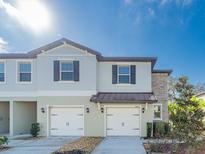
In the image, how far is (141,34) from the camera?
66.3ft

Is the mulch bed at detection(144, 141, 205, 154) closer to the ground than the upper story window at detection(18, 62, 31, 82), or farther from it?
closer to the ground

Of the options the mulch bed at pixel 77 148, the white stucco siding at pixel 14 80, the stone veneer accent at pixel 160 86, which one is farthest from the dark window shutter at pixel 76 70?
the stone veneer accent at pixel 160 86

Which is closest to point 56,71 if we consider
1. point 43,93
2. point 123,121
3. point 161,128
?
point 43,93

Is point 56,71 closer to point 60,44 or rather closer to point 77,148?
point 60,44

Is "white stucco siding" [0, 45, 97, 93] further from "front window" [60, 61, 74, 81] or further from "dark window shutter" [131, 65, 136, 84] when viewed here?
"dark window shutter" [131, 65, 136, 84]

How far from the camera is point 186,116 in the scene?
13828mm

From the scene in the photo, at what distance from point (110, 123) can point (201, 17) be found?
9.87 meters

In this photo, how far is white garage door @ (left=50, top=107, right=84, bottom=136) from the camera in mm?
19078

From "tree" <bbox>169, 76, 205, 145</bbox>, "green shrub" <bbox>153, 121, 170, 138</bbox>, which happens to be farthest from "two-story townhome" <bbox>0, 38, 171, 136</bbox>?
"tree" <bbox>169, 76, 205, 145</bbox>

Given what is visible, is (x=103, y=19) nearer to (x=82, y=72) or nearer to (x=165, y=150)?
(x=82, y=72)

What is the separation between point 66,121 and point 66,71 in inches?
149

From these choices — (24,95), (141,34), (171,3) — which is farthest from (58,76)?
(171,3)

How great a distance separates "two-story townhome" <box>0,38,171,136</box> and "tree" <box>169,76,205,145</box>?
13.4ft

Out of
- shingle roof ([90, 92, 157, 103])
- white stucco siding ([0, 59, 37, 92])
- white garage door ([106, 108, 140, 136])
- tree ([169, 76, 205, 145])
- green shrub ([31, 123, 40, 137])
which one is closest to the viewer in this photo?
tree ([169, 76, 205, 145])
